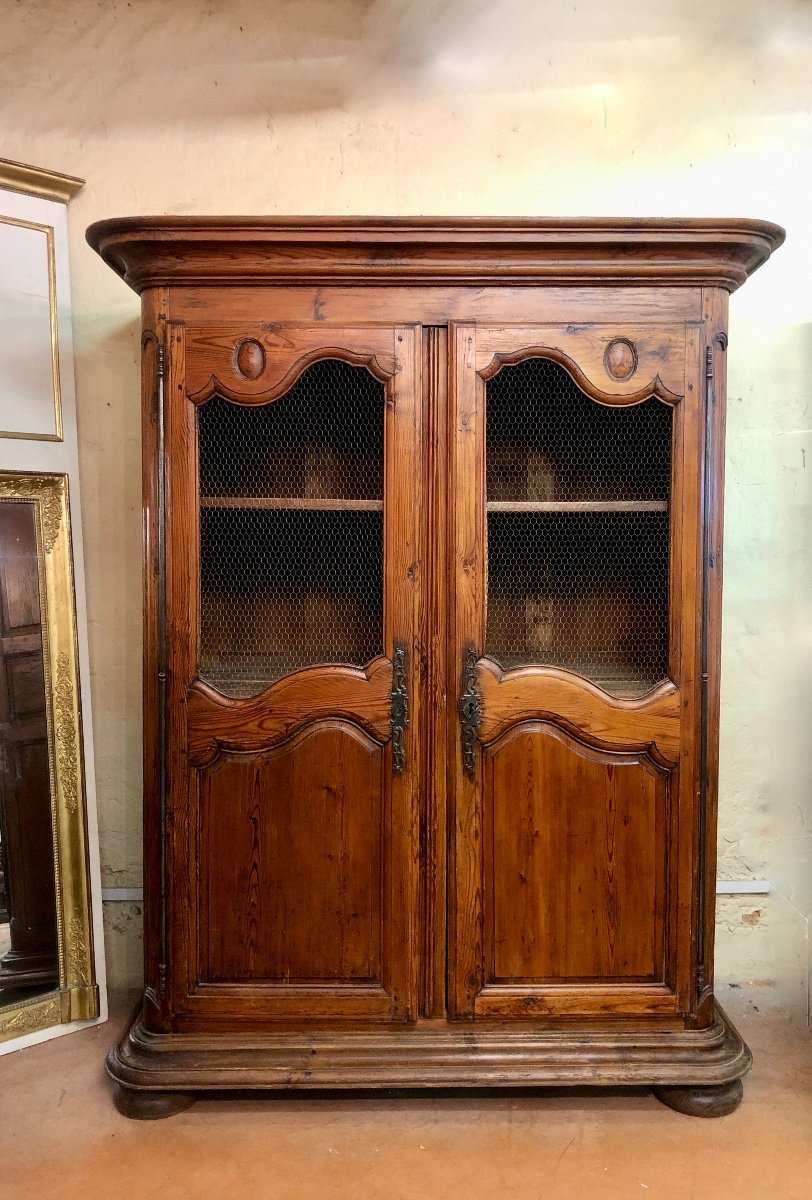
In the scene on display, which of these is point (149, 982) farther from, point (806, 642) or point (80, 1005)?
point (806, 642)

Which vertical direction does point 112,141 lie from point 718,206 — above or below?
above

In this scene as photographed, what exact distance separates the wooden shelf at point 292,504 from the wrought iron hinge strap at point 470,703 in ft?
1.35

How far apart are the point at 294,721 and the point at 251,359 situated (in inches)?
33.1

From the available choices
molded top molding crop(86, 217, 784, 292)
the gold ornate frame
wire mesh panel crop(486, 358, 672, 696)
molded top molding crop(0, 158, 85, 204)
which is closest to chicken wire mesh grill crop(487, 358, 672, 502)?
wire mesh panel crop(486, 358, 672, 696)

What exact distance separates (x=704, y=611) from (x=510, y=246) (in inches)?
37.0

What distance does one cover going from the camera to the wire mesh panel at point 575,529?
2049 mm

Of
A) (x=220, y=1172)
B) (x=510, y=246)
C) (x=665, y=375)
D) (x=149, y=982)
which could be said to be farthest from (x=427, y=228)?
(x=220, y=1172)

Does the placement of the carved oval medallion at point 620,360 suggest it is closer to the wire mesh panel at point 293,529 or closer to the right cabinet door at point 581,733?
the right cabinet door at point 581,733

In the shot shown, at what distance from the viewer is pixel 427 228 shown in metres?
1.90

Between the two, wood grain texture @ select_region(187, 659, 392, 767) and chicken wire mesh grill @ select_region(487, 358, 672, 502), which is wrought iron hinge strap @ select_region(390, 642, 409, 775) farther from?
chicken wire mesh grill @ select_region(487, 358, 672, 502)

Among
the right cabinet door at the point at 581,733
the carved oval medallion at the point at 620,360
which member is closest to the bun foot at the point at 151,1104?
the right cabinet door at the point at 581,733

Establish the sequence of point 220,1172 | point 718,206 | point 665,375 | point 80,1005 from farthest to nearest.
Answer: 1. point 718,206
2. point 80,1005
3. point 665,375
4. point 220,1172

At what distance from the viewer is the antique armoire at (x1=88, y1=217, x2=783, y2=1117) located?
1.97 meters

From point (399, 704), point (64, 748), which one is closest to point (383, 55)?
point (399, 704)
